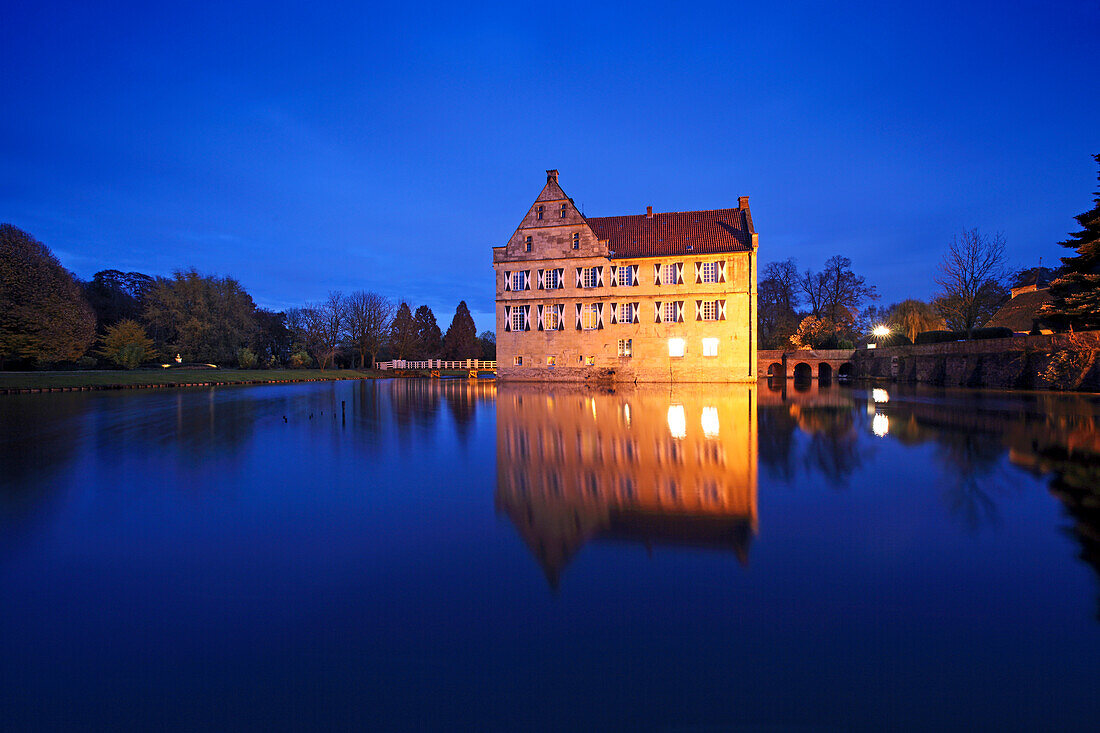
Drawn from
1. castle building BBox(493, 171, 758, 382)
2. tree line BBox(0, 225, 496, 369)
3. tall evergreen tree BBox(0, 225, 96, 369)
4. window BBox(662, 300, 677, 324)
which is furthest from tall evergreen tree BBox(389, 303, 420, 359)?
window BBox(662, 300, 677, 324)

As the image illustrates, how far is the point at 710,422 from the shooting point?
1368 cm

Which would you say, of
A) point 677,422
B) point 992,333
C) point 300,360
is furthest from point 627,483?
point 300,360

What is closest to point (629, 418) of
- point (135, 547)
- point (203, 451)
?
point (203, 451)

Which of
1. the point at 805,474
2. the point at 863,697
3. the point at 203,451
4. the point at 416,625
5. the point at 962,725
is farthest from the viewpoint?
the point at 203,451

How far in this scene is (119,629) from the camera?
131 inches

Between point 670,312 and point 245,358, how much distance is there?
38.9 metres

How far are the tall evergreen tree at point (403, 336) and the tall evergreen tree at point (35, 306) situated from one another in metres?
34.1

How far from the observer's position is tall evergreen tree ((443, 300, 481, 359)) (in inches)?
2753

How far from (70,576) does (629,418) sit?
1210 centimetres

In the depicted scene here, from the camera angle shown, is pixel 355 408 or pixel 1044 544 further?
pixel 355 408

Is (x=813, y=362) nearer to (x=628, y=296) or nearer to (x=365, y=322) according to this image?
(x=628, y=296)

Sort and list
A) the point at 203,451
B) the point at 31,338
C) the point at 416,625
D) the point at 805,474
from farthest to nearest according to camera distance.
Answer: the point at 31,338 → the point at 203,451 → the point at 805,474 → the point at 416,625

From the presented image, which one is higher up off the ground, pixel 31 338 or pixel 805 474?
pixel 31 338

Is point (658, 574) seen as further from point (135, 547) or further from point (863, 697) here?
point (135, 547)
